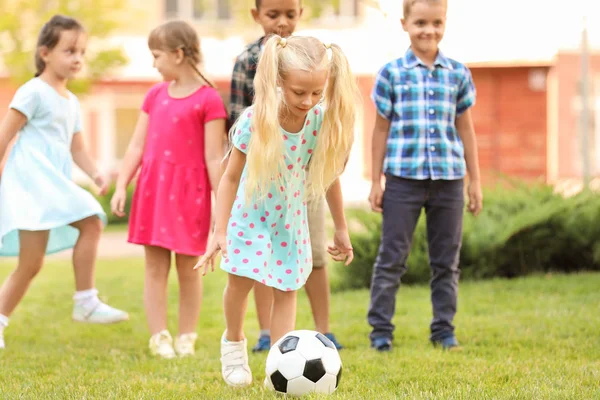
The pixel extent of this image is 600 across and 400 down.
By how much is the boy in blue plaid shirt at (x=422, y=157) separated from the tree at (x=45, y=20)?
13.0 metres

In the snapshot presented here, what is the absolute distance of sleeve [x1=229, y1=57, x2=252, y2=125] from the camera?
443cm

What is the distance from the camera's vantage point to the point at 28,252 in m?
4.72

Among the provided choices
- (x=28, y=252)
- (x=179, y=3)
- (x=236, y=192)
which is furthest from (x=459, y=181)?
(x=179, y=3)

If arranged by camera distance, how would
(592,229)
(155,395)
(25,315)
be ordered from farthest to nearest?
(592,229)
(25,315)
(155,395)

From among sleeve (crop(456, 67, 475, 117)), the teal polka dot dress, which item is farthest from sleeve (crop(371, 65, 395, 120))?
the teal polka dot dress

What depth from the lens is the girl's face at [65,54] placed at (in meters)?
4.79

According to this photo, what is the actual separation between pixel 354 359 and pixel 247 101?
143 cm

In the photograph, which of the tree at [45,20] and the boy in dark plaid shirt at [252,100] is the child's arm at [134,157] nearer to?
the boy in dark plaid shirt at [252,100]

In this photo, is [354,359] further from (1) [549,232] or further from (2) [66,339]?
(1) [549,232]

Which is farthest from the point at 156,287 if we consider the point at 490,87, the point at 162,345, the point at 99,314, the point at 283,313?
the point at 490,87

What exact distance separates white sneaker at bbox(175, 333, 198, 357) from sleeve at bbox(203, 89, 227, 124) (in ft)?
3.86

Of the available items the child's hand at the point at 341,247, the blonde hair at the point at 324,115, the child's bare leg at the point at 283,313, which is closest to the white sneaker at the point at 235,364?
the child's bare leg at the point at 283,313

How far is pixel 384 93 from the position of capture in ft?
14.5

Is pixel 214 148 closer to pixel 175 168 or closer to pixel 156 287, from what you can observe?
pixel 175 168
